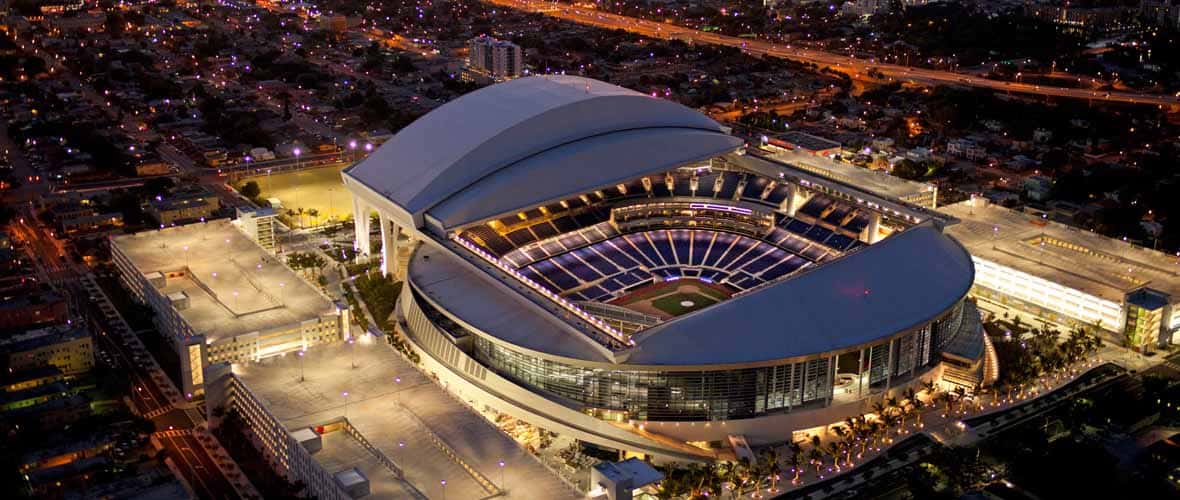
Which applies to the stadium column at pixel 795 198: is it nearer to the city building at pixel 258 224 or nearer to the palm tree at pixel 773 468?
the palm tree at pixel 773 468

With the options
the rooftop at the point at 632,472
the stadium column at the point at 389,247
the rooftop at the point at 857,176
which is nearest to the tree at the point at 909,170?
the rooftop at the point at 857,176

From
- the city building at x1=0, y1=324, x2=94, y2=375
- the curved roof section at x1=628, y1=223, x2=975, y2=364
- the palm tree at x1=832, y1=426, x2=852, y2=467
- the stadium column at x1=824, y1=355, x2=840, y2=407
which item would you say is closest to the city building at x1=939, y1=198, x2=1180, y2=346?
the curved roof section at x1=628, y1=223, x2=975, y2=364

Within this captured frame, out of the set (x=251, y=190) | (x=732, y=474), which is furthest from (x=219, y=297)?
(x=732, y=474)

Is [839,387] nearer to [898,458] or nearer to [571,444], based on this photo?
[898,458]

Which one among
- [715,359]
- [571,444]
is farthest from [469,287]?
[715,359]

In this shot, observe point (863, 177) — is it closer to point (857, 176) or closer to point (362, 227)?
point (857, 176)

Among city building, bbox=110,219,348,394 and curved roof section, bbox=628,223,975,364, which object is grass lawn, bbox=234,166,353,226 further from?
curved roof section, bbox=628,223,975,364

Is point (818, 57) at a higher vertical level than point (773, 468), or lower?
higher
